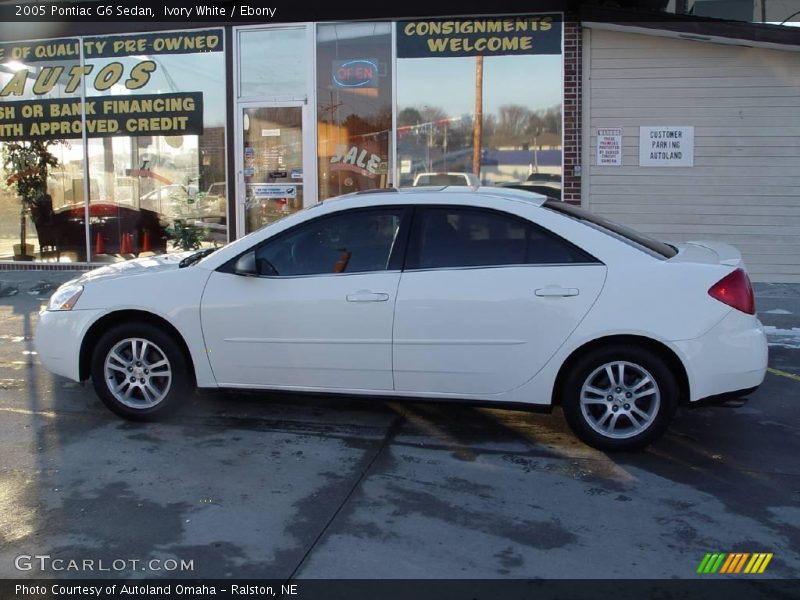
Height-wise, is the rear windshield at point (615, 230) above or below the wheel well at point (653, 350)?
above

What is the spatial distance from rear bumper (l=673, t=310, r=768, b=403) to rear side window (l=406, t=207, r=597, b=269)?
841mm

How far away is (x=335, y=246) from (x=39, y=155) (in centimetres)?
911

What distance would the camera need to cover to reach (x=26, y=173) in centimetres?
1285

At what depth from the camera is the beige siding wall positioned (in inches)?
424

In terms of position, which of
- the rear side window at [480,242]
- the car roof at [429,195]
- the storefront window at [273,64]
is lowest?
the rear side window at [480,242]

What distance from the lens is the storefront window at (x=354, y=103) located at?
455 inches

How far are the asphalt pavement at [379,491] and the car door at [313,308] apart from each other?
1.47 feet

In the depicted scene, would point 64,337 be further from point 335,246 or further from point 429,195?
point 429,195

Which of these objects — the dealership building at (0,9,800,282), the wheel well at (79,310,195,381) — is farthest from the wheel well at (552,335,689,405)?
the dealership building at (0,9,800,282)

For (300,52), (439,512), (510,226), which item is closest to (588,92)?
(300,52)

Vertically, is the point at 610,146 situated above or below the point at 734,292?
above

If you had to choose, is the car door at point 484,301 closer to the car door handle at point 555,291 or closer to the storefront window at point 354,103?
the car door handle at point 555,291

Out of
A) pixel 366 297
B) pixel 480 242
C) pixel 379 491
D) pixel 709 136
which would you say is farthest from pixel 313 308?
pixel 709 136

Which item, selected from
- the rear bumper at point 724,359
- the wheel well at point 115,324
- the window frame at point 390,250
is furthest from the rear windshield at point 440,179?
the rear bumper at point 724,359
